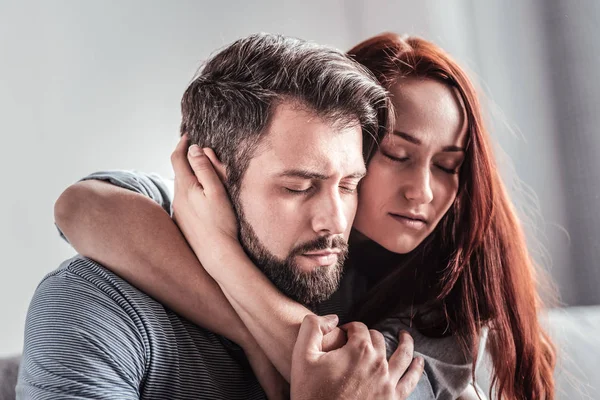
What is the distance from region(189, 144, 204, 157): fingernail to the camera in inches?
44.9

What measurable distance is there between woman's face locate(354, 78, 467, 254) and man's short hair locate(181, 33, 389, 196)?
49 mm

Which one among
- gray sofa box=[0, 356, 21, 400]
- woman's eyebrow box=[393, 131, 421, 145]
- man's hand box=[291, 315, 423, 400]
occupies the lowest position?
gray sofa box=[0, 356, 21, 400]

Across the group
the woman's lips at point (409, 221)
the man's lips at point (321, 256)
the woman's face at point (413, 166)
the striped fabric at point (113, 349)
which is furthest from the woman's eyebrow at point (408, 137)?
the striped fabric at point (113, 349)

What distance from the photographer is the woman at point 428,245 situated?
1089 mm

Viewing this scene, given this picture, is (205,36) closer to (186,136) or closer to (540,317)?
(186,136)

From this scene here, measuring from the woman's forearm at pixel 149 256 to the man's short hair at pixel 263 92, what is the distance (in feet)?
0.48

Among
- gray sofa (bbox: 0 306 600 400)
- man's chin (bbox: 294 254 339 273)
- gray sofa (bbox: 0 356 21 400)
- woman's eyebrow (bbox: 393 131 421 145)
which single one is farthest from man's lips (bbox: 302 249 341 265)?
gray sofa (bbox: 0 356 21 400)

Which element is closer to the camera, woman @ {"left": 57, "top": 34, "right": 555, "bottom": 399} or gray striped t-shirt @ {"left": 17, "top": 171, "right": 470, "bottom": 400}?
A: gray striped t-shirt @ {"left": 17, "top": 171, "right": 470, "bottom": 400}

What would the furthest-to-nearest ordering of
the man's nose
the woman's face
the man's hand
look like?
the woman's face → the man's nose → the man's hand

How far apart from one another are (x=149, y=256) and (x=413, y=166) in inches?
18.3

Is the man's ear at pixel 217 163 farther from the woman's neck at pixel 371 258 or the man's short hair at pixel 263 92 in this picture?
the woman's neck at pixel 371 258

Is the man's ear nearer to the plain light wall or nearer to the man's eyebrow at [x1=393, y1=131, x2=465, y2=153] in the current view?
the man's eyebrow at [x1=393, y1=131, x2=465, y2=153]

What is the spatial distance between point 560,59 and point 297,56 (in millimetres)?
575

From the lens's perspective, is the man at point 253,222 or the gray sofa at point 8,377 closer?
the man at point 253,222
